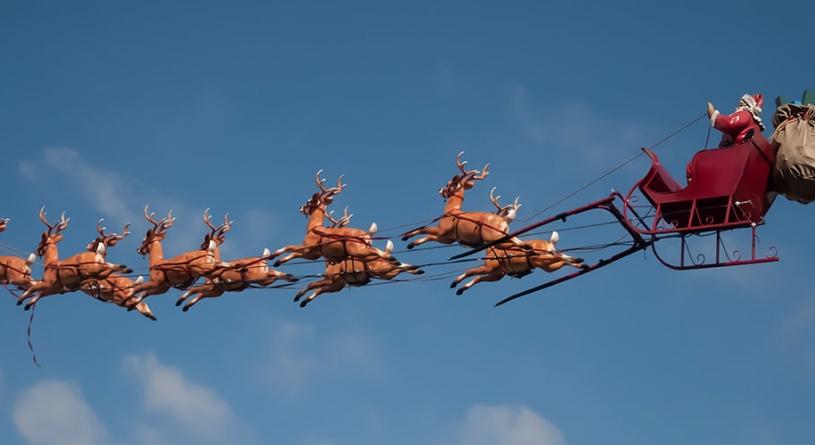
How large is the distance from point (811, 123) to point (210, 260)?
8561 mm

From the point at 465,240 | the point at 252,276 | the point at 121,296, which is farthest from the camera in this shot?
the point at 121,296

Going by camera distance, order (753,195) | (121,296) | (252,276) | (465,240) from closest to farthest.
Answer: (753,195) < (465,240) < (252,276) < (121,296)

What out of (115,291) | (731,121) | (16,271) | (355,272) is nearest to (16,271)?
(16,271)

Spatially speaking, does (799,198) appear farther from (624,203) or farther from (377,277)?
(377,277)

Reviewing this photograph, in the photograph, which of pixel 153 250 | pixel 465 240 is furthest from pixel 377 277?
pixel 153 250

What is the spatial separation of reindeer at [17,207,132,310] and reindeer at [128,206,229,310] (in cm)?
44

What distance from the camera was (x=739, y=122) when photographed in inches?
744

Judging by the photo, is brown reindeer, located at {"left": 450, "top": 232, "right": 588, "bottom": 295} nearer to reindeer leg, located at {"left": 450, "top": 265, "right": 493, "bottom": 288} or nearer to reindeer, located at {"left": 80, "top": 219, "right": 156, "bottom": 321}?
reindeer leg, located at {"left": 450, "top": 265, "right": 493, "bottom": 288}

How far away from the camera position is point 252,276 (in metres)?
21.9

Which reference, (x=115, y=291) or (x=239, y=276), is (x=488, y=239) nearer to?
(x=239, y=276)

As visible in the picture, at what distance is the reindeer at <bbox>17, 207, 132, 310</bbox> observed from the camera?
2278 cm

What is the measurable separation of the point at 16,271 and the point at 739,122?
11.3 meters

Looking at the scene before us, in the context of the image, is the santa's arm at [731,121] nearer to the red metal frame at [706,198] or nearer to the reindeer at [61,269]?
the red metal frame at [706,198]

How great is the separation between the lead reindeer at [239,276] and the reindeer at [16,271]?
296 cm
